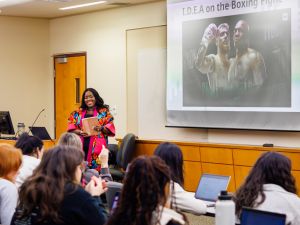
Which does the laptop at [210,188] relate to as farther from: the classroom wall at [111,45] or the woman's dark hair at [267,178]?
the classroom wall at [111,45]

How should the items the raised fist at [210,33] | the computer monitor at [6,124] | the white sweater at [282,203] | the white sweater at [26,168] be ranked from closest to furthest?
the white sweater at [282,203] → the white sweater at [26,168] → the raised fist at [210,33] → the computer monitor at [6,124]

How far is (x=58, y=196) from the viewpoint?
2857 millimetres

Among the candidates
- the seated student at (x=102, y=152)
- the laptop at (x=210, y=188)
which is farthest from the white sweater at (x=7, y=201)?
the laptop at (x=210, y=188)

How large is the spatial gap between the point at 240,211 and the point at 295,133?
3918 millimetres

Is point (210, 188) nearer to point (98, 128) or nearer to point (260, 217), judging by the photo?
point (260, 217)

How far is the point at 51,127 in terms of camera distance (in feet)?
37.3

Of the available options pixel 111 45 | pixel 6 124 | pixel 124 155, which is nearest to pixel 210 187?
pixel 124 155

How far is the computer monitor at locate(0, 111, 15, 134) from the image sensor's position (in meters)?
9.30

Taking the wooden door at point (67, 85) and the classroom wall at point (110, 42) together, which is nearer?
the classroom wall at point (110, 42)

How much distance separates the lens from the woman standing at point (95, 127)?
709 cm

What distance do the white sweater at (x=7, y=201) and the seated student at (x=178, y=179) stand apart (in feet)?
3.14

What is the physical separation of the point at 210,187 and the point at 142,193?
82.3 inches

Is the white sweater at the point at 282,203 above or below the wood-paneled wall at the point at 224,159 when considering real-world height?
above

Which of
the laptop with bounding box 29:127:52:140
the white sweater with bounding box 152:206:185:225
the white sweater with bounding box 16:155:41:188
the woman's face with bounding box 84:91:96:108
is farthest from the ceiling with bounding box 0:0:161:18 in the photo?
the white sweater with bounding box 152:206:185:225
